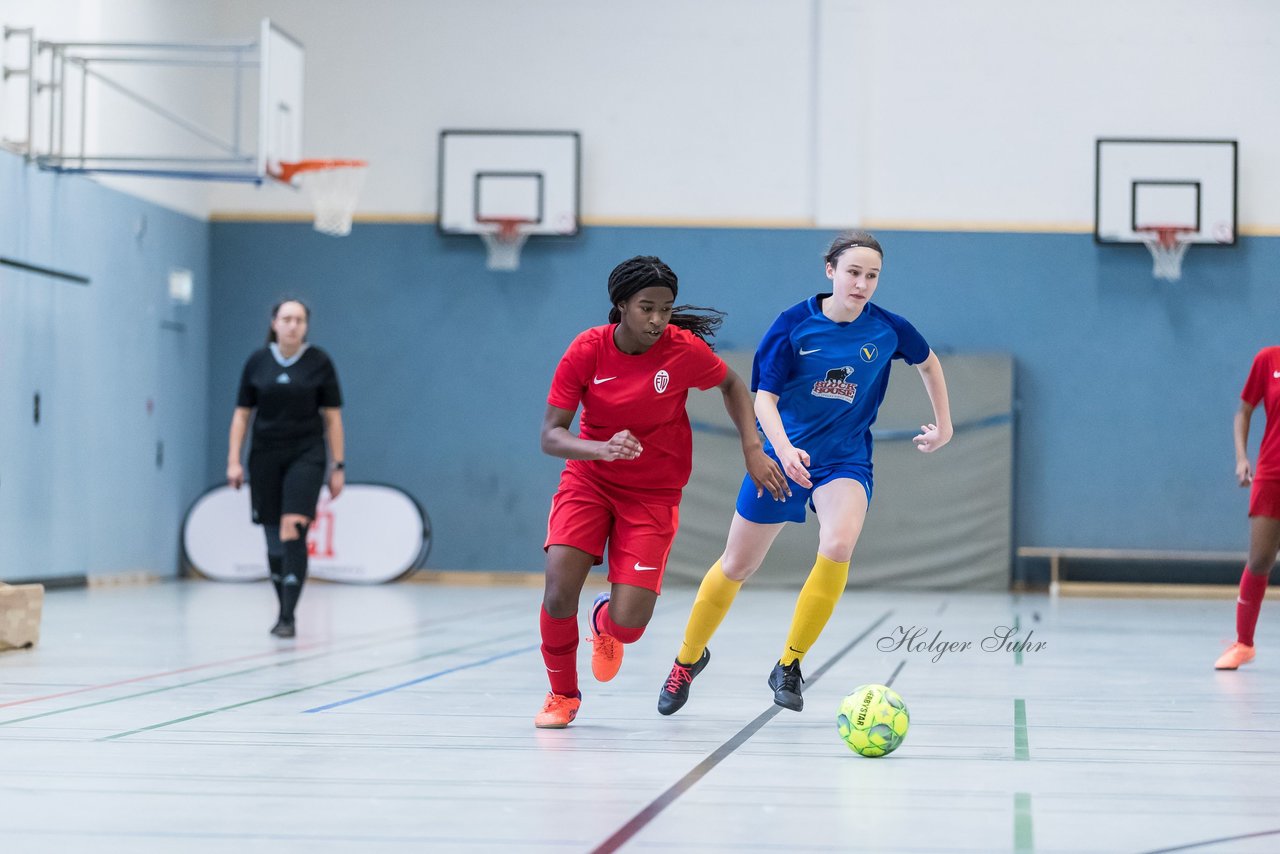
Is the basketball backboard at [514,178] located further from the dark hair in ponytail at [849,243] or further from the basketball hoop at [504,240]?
the dark hair in ponytail at [849,243]

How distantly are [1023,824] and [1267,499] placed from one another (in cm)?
417

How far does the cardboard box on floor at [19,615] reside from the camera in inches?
278

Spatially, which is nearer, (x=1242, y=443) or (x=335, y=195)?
(x=1242, y=443)

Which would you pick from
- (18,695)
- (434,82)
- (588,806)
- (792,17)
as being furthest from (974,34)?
(588,806)

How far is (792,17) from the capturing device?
15.2 meters

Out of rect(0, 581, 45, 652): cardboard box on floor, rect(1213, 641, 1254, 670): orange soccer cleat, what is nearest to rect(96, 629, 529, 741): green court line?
rect(0, 581, 45, 652): cardboard box on floor

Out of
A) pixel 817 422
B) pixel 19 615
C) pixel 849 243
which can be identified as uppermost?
pixel 849 243

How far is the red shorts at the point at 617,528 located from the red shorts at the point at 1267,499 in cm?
326

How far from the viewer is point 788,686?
16.9ft

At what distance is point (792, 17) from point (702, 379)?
11.0m

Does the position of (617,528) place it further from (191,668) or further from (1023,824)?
(191,668)

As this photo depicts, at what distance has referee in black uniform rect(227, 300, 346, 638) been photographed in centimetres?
800

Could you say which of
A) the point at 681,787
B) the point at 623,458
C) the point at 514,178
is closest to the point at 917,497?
the point at 514,178

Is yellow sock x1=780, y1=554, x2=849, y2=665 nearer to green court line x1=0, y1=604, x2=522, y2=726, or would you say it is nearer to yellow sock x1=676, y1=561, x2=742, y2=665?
yellow sock x1=676, y1=561, x2=742, y2=665
